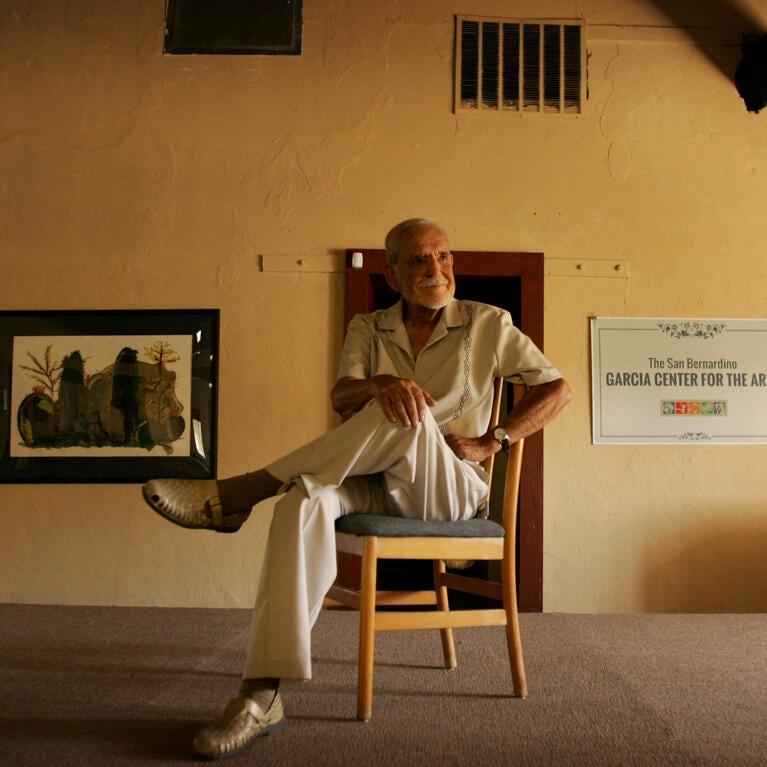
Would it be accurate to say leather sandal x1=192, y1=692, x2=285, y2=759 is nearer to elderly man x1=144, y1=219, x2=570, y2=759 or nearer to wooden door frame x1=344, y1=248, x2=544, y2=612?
elderly man x1=144, y1=219, x2=570, y2=759

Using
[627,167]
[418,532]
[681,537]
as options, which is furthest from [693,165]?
[418,532]

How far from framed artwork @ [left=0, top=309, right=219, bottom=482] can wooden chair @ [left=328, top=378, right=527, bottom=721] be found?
1.81 meters

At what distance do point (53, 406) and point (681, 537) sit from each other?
3.13 meters

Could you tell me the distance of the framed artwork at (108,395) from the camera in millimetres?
3951

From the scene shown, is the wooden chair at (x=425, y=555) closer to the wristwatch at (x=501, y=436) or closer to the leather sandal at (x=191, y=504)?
the wristwatch at (x=501, y=436)

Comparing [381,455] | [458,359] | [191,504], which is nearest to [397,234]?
[458,359]

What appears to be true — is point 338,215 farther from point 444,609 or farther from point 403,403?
point 403,403

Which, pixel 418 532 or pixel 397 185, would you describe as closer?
pixel 418 532

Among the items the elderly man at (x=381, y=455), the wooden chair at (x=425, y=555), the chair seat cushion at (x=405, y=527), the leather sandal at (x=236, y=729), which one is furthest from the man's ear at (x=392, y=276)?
the leather sandal at (x=236, y=729)

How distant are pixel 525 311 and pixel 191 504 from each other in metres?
2.42

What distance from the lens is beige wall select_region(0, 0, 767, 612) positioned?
3928 mm

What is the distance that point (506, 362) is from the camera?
2.46 metres

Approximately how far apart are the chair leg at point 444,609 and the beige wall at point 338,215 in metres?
1.39

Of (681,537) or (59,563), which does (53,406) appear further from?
(681,537)
